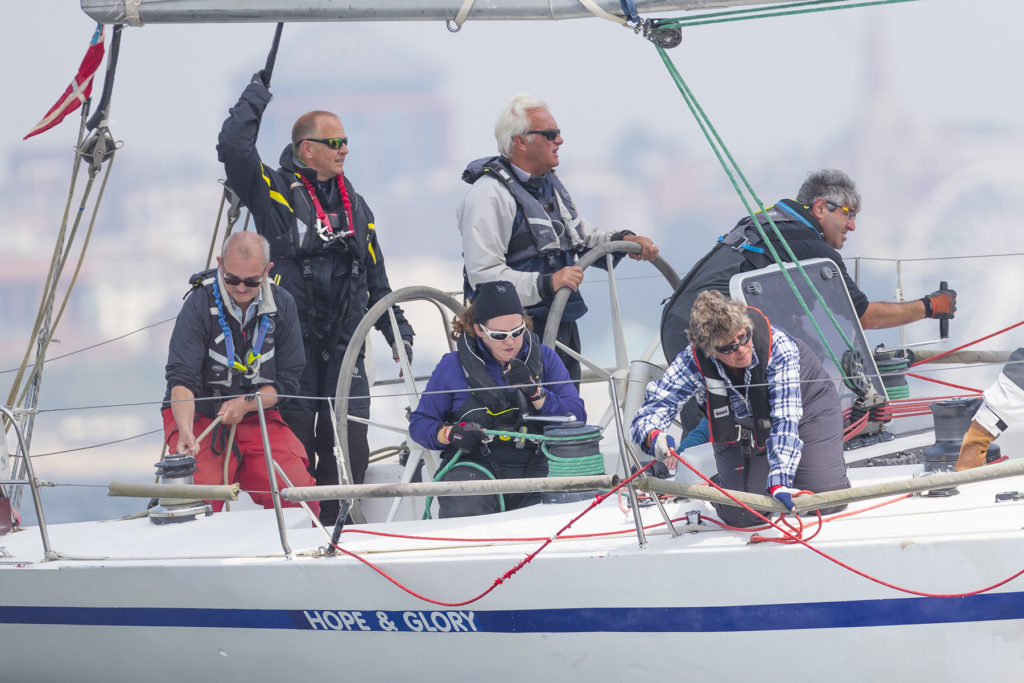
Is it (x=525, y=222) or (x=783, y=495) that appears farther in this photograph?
(x=525, y=222)

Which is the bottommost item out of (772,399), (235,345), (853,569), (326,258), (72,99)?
(853,569)

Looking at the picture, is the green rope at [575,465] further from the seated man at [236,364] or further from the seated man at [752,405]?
the seated man at [236,364]

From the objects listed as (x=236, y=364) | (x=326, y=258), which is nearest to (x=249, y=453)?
(x=236, y=364)

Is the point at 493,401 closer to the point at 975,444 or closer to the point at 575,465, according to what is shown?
the point at 575,465

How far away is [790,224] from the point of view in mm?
3988

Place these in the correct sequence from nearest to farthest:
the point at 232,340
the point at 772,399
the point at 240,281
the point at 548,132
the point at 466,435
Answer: the point at 772,399, the point at 466,435, the point at 240,281, the point at 232,340, the point at 548,132

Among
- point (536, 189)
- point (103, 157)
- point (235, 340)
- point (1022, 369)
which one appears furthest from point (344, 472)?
point (1022, 369)

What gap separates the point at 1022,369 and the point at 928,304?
3.08ft

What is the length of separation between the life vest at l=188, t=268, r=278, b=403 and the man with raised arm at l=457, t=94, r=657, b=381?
74 centimetres

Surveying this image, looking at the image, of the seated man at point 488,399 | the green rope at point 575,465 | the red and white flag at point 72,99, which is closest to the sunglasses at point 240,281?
the seated man at point 488,399

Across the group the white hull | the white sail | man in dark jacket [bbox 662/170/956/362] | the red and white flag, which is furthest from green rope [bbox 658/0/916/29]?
the red and white flag

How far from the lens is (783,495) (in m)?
2.88

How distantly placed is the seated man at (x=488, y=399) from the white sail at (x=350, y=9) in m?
0.81

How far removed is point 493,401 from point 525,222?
92 cm
